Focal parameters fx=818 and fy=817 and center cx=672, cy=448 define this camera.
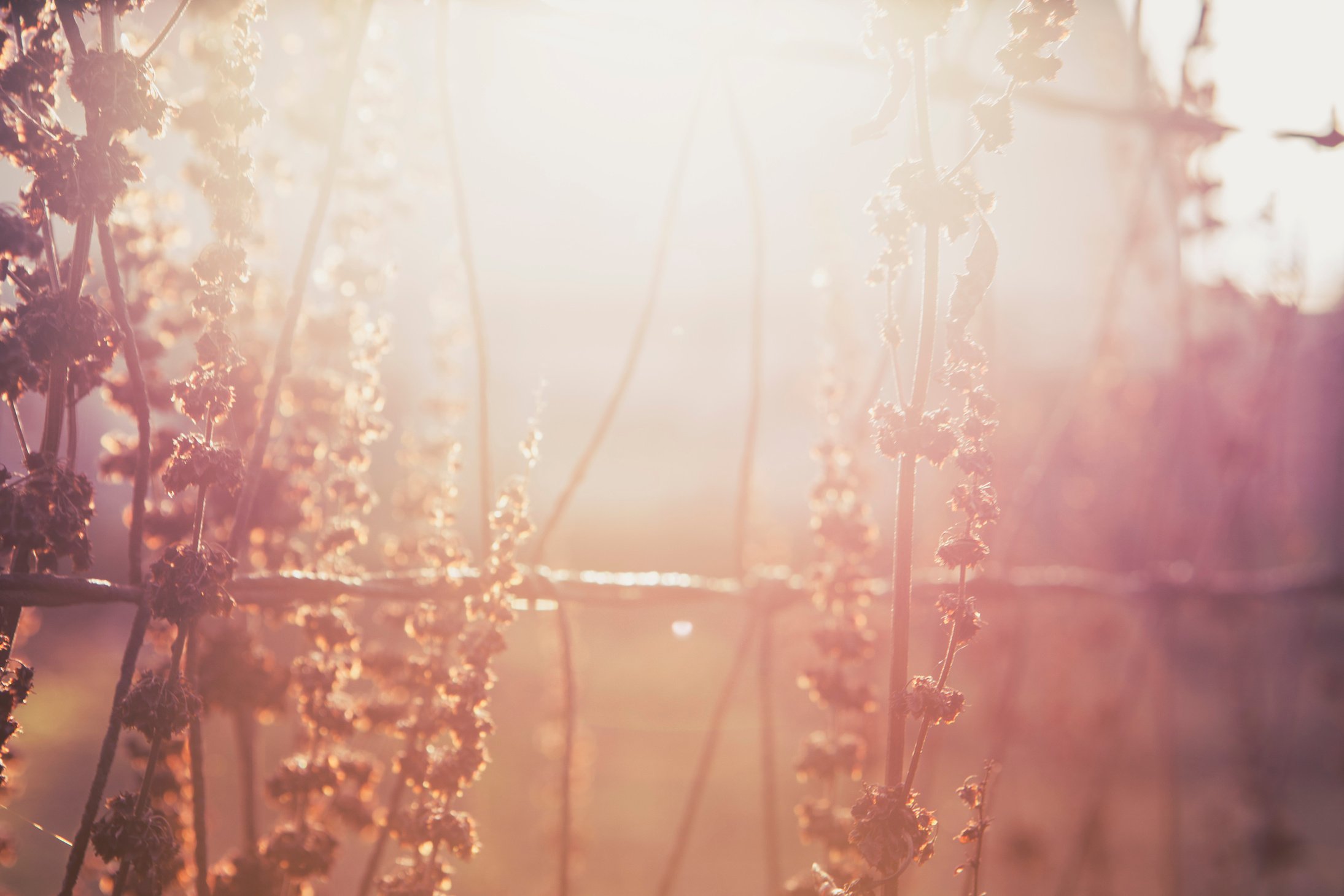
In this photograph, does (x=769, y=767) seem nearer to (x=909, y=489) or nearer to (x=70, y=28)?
(x=909, y=489)

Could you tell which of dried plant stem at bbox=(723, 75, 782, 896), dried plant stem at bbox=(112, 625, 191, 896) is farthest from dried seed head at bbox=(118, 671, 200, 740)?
dried plant stem at bbox=(723, 75, 782, 896)

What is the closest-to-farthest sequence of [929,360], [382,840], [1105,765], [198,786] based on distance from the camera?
[929,360] < [198,786] < [382,840] < [1105,765]

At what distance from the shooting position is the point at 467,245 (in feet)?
4.15

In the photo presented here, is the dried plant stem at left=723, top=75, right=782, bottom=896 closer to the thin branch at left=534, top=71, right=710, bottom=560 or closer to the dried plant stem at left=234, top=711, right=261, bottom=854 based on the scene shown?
the thin branch at left=534, top=71, right=710, bottom=560

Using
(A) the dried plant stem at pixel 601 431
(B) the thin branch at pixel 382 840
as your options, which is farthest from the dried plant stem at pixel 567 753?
(B) the thin branch at pixel 382 840

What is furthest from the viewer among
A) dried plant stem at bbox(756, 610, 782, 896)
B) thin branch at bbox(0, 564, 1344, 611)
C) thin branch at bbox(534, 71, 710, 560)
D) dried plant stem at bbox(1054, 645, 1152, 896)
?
dried plant stem at bbox(1054, 645, 1152, 896)

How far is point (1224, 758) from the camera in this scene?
5.09 metres

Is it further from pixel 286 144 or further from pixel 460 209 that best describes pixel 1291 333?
pixel 286 144

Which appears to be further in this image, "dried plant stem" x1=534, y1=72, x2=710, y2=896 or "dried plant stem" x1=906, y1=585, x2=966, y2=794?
"dried plant stem" x1=534, y1=72, x2=710, y2=896

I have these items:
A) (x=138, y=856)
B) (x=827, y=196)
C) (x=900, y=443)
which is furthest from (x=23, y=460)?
(x=827, y=196)

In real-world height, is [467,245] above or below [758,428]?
above

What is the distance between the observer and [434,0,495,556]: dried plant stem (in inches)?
49.2

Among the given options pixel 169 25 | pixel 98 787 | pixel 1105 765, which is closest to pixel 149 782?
pixel 98 787

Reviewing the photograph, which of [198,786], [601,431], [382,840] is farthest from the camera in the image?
[601,431]
